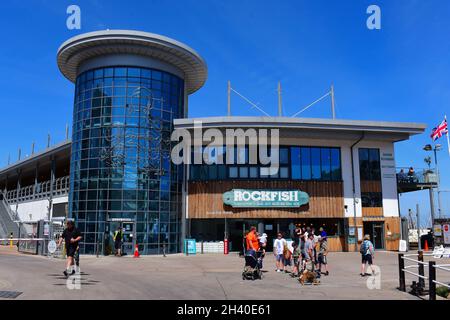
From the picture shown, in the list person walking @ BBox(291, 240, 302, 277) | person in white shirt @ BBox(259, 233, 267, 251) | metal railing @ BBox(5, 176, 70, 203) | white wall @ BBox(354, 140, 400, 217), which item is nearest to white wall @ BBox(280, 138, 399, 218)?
white wall @ BBox(354, 140, 400, 217)

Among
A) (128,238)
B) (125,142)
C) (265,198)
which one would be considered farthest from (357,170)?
(128,238)

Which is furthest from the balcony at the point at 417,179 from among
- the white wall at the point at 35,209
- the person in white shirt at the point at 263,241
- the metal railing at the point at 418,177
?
the white wall at the point at 35,209

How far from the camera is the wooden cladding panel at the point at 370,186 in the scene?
98.8 feet

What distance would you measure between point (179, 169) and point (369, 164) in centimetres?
1353

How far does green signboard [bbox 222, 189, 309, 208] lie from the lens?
28.7 m

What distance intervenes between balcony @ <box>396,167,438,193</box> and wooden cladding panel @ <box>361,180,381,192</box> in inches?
110

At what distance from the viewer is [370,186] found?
3022 centimetres

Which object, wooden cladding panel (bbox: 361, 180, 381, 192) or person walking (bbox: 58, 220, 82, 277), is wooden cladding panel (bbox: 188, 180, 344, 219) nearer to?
wooden cladding panel (bbox: 361, 180, 381, 192)

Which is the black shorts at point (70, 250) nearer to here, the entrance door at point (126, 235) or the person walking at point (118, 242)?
the person walking at point (118, 242)

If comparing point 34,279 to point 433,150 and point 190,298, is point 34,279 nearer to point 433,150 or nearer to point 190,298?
point 190,298

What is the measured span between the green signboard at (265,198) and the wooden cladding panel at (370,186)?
14.1 ft

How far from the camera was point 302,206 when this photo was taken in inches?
1152

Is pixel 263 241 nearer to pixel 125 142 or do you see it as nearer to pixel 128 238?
pixel 128 238

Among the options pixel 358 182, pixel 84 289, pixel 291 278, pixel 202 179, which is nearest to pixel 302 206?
pixel 358 182
